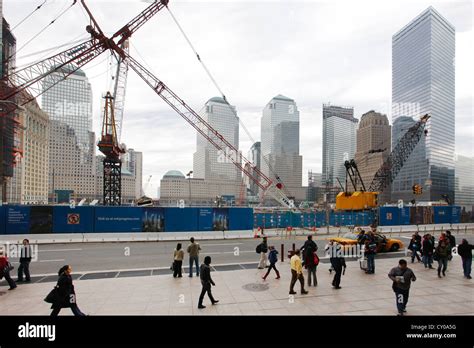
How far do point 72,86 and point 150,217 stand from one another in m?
212

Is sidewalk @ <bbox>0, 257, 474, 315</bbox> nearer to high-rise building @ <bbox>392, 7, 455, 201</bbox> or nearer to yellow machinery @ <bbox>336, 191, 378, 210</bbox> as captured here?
yellow machinery @ <bbox>336, 191, 378, 210</bbox>

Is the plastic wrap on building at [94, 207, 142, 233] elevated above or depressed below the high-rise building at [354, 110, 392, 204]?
below

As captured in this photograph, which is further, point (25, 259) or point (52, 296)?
point (25, 259)

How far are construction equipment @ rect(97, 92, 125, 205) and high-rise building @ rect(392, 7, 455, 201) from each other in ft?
385

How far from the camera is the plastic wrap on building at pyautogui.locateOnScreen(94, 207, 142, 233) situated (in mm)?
24047

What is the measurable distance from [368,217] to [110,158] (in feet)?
150

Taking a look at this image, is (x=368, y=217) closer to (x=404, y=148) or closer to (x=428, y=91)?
(x=404, y=148)

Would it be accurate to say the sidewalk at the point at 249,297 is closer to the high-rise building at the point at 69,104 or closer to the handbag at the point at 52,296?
the handbag at the point at 52,296

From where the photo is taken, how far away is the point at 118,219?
80.4 ft

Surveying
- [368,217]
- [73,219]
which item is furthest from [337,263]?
[368,217]

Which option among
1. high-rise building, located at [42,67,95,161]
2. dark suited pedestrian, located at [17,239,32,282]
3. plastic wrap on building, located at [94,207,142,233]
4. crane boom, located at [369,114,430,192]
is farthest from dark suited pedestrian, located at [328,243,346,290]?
high-rise building, located at [42,67,95,161]

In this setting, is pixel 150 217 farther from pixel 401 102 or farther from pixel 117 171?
pixel 401 102

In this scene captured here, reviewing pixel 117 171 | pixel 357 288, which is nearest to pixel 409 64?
pixel 117 171

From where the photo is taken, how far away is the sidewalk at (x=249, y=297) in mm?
8047
